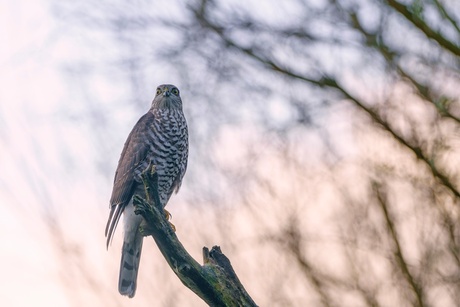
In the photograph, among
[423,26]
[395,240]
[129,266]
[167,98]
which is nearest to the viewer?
[129,266]

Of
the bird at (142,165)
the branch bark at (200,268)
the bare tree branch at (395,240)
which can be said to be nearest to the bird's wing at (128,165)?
the bird at (142,165)

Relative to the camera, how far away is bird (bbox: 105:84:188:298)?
7957 millimetres

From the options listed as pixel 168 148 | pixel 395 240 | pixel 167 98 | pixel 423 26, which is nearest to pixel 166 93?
pixel 167 98

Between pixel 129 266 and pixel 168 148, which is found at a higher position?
pixel 168 148

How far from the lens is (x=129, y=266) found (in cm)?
796

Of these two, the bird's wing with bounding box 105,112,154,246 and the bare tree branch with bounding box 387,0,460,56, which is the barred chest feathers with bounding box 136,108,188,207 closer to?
the bird's wing with bounding box 105,112,154,246

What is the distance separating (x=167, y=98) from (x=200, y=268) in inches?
150

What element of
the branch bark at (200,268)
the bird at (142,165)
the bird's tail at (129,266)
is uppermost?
the bird at (142,165)

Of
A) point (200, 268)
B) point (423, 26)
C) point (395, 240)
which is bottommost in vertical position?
point (200, 268)

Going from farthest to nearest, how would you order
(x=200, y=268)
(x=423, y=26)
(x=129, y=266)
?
(x=423, y=26) < (x=129, y=266) < (x=200, y=268)

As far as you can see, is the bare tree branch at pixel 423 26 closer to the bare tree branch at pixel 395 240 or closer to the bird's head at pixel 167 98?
the bare tree branch at pixel 395 240

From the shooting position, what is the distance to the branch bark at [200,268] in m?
5.02

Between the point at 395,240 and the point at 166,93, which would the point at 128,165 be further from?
the point at 395,240

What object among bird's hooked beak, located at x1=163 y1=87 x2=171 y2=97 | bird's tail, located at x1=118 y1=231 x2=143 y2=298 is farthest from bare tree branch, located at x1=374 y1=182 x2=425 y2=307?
bird's tail, located at x1=118 y1=231 x2=143 y2=298
